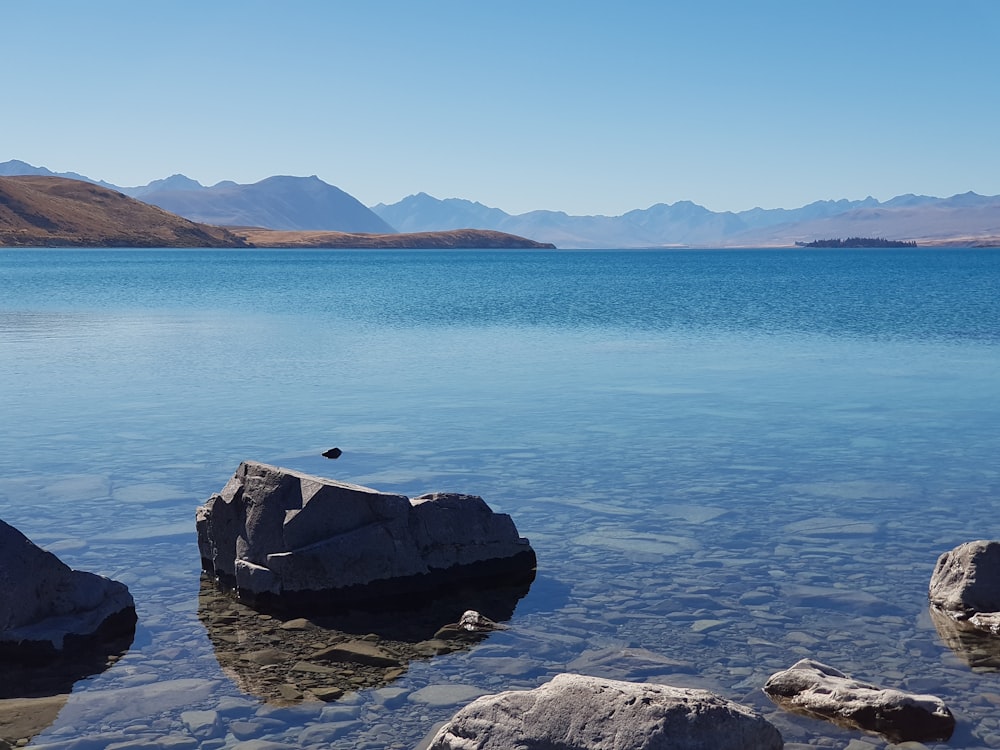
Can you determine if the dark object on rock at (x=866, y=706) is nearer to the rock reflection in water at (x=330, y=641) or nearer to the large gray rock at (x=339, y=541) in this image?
the rock reflection in water at (x=330, y=641)

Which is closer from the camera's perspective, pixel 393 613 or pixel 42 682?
pixel 42 682

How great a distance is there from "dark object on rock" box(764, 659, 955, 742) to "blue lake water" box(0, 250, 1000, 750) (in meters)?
0.18

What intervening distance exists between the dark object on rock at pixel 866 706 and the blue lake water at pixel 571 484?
18 centimetres

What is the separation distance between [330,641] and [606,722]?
4.66 meters

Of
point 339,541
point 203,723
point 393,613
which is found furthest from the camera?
point 339,541

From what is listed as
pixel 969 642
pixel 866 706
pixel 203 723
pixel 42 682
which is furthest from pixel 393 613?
pixel 969 642

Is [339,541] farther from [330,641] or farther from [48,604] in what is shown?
[48,604]

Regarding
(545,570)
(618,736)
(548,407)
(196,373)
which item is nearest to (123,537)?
(545,570)

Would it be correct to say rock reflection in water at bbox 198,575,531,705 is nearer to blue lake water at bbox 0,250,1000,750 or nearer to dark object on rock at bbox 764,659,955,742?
blue lake water at bbox 0,250,1000,750

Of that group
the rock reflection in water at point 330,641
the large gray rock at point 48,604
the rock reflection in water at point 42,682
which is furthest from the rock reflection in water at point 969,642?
the large gray rock at point 48,604

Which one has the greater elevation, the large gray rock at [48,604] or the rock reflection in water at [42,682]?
the large gray rock at [48,604]

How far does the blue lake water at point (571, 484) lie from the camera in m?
10.6

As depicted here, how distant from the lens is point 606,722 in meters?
7.95

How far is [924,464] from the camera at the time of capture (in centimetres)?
1991
